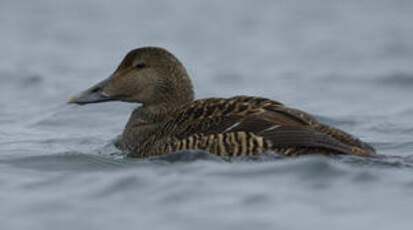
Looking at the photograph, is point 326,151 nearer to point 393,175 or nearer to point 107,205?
point 393,175

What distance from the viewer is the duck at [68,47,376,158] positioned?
8734 millimetres

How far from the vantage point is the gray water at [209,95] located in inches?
295

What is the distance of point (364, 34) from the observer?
63.3ft

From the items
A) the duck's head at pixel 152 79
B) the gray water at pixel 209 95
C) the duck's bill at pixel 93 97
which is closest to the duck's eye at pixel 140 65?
the duck's head at pixel 152 79

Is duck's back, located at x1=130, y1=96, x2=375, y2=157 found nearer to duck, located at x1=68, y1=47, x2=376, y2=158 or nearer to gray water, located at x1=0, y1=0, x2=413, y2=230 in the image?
duck, located at x1=68, y1=47, x2=376, y2=158

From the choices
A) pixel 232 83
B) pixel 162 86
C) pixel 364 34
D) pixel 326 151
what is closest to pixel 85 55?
pixel 232 83

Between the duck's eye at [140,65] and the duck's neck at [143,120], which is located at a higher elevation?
the duck's eye at [140,65]

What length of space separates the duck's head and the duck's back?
82cm

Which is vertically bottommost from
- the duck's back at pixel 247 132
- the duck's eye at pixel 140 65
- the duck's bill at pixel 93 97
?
the duck's back at pixel 247 132

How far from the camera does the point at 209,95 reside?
15094 mm

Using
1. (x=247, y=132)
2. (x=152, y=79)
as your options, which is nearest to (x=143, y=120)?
(x=152, y=79)

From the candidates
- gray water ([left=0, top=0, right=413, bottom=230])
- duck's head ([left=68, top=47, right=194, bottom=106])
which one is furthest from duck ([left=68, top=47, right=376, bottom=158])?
gray water ([left=0, top=0, right=413, bottom=230])

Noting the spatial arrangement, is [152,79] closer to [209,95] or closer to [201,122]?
[201,122]

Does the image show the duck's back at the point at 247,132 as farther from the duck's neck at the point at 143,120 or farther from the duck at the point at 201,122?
the duck's neck at the point at 143,120
